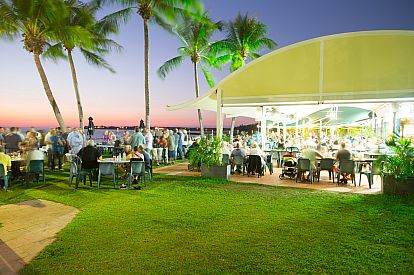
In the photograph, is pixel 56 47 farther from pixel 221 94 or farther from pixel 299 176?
pixel 299 176

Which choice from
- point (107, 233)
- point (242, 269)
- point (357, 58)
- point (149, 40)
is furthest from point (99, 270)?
point (149, 40)

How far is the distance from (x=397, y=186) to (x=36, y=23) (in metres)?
17.3

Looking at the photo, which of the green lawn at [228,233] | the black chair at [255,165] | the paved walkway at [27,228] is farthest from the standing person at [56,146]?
the black chair at [255,165]

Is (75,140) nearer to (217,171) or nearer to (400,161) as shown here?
(217,171)

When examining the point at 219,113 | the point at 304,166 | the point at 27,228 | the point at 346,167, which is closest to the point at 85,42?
the point at 219,113

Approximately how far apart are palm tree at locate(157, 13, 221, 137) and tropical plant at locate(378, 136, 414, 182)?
16.0 meters

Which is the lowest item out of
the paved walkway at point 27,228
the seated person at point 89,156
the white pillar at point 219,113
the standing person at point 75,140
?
the paved walkway at point 27,228

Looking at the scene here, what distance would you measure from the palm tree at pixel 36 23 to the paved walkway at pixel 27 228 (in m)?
11.4

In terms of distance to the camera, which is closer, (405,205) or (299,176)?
(405,205)

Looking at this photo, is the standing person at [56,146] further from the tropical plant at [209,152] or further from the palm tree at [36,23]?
the tropical plant at [209,152]

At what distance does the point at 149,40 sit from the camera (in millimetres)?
17688

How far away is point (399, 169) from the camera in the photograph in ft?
26.8

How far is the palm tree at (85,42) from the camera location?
1819cm

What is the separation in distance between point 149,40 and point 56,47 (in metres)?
7.52
